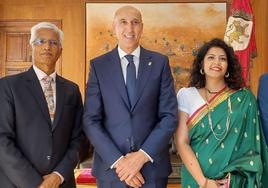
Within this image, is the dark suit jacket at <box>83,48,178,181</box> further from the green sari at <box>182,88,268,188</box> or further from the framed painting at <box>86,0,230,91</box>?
the framed painting at <box>86,0,230,91</box>

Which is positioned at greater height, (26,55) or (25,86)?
(26,55)

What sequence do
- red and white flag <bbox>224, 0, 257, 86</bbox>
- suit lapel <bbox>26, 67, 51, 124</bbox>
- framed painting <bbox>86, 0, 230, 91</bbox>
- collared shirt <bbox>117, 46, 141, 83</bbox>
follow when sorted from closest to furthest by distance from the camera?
suit lapel <bbox>26, 67, 51, 124</bbox>
collared shirt <bbox>117, 46, 141, 83</bbox>
red and white flag <bbox>224, 0, 257, 86</bbox>
framed painting <bbox>86, 0, 230, 91</bbox>

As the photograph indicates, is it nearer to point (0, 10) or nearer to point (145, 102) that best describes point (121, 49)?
point (145, 102)

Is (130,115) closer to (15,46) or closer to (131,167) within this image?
(131,167)

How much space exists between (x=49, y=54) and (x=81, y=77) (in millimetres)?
3660

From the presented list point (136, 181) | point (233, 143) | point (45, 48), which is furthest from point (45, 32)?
point (233, 143)

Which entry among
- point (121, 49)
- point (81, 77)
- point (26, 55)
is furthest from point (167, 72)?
point (26, 55)

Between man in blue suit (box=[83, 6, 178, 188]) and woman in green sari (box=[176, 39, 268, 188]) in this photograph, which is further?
woman in green sari (box=[176, 39, 268, 188])

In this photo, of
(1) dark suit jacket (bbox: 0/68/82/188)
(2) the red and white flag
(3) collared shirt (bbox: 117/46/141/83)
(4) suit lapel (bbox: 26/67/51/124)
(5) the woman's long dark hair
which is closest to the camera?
(1) dark suit jacket (bbox: 0/68/82/188)

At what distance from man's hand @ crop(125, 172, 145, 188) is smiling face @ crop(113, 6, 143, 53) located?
0.69m

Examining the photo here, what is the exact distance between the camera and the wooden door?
557 centimetres

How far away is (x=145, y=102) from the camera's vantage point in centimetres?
190

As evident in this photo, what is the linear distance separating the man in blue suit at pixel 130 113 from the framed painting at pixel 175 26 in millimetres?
3546

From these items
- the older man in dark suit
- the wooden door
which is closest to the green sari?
the older man in dark suit
